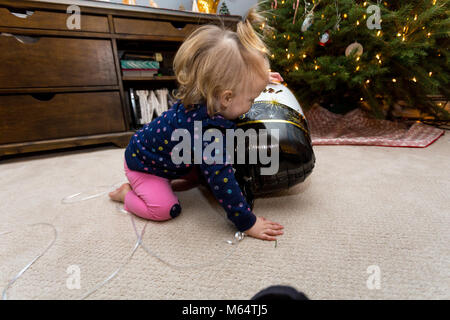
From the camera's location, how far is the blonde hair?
495mm

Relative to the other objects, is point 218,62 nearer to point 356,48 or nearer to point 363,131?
point 356,48

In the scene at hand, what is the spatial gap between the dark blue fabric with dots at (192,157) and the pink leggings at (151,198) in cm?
2

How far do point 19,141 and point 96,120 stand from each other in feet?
1.16

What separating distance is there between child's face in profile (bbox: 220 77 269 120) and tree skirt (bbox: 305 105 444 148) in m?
0.76

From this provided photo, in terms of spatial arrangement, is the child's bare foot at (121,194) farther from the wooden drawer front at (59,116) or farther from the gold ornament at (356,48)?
the gold ornament at (356,48)

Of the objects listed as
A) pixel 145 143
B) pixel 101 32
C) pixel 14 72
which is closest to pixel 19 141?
pixel 14 72

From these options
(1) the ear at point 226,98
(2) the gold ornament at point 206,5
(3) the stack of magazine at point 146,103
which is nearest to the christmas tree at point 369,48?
(2) the gold ornament at point 206,5

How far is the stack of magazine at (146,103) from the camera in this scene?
141cm

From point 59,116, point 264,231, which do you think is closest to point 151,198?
point 264,231

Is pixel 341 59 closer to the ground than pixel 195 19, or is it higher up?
closer to the ground

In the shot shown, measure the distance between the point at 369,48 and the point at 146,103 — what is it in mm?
1249

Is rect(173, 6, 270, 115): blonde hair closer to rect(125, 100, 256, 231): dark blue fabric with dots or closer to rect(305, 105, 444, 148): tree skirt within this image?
rect(125, 100, 256, 231): dark blue fabric with dots
